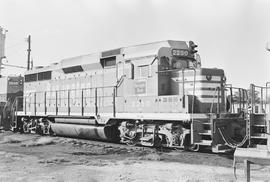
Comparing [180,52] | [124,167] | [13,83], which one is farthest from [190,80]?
[13,83]

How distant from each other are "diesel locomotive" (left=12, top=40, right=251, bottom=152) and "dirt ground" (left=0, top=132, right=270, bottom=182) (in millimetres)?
749

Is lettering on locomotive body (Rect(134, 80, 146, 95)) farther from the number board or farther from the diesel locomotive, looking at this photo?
the number board

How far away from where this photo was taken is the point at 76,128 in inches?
565

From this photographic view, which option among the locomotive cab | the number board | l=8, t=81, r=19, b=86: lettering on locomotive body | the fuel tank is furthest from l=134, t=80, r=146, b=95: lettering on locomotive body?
l=8, t=81, r=19, b=86: lettering on locomotive body

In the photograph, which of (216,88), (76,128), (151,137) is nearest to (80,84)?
(76,128)

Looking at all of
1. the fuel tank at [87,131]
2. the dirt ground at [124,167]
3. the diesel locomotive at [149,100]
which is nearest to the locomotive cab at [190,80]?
the diesel locomotive at [149,100]

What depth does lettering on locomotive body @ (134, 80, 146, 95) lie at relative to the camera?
1157cm

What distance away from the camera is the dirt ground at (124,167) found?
21.3ft

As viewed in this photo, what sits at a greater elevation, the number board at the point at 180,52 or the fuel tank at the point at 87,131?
the number board at the point at 180,52

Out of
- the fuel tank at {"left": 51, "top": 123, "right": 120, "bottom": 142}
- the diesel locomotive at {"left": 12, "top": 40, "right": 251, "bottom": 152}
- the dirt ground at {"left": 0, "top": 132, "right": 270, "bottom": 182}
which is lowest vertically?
the dirt ground at {"left": 0, "top": 132, "right": 270, "bottom": 182}

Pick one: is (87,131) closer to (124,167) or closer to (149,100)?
(149,100)

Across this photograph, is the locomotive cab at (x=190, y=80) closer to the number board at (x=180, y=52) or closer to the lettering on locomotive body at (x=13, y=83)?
the number board at (x=180, y=52)

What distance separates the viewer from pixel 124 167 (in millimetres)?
7707

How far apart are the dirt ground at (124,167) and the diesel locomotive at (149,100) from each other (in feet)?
2.46
